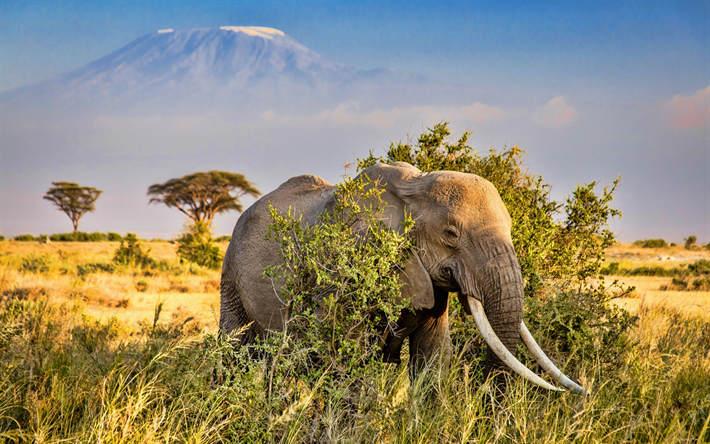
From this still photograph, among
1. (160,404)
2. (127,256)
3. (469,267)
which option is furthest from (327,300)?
(127,256)

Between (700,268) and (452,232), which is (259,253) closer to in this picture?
(452,232)

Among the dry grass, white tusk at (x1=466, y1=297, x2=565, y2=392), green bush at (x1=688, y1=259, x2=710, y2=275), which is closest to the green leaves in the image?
white tusk at (x1=466, y1=297, x2=565, y2=392)

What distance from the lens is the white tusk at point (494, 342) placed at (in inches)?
156

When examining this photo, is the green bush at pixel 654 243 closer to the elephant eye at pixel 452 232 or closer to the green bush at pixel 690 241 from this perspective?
the green bush at pixel 690 241

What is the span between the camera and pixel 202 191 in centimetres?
3622

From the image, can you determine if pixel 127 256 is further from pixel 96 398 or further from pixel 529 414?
pixel 529 414

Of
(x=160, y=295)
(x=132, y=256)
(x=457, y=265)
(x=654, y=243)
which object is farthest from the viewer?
(x=654, y=243)

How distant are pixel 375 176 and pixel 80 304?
30.0ft

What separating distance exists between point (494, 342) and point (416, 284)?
70 cm

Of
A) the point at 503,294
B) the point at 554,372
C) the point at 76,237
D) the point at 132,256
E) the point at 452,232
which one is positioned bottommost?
the point at 554,372

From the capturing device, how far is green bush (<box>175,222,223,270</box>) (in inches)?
892

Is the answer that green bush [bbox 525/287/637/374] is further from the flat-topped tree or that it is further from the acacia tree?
the acacia tree

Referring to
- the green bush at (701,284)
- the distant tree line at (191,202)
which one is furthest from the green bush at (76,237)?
the green bush at (701,284)

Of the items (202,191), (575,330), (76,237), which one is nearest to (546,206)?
(575,330)
